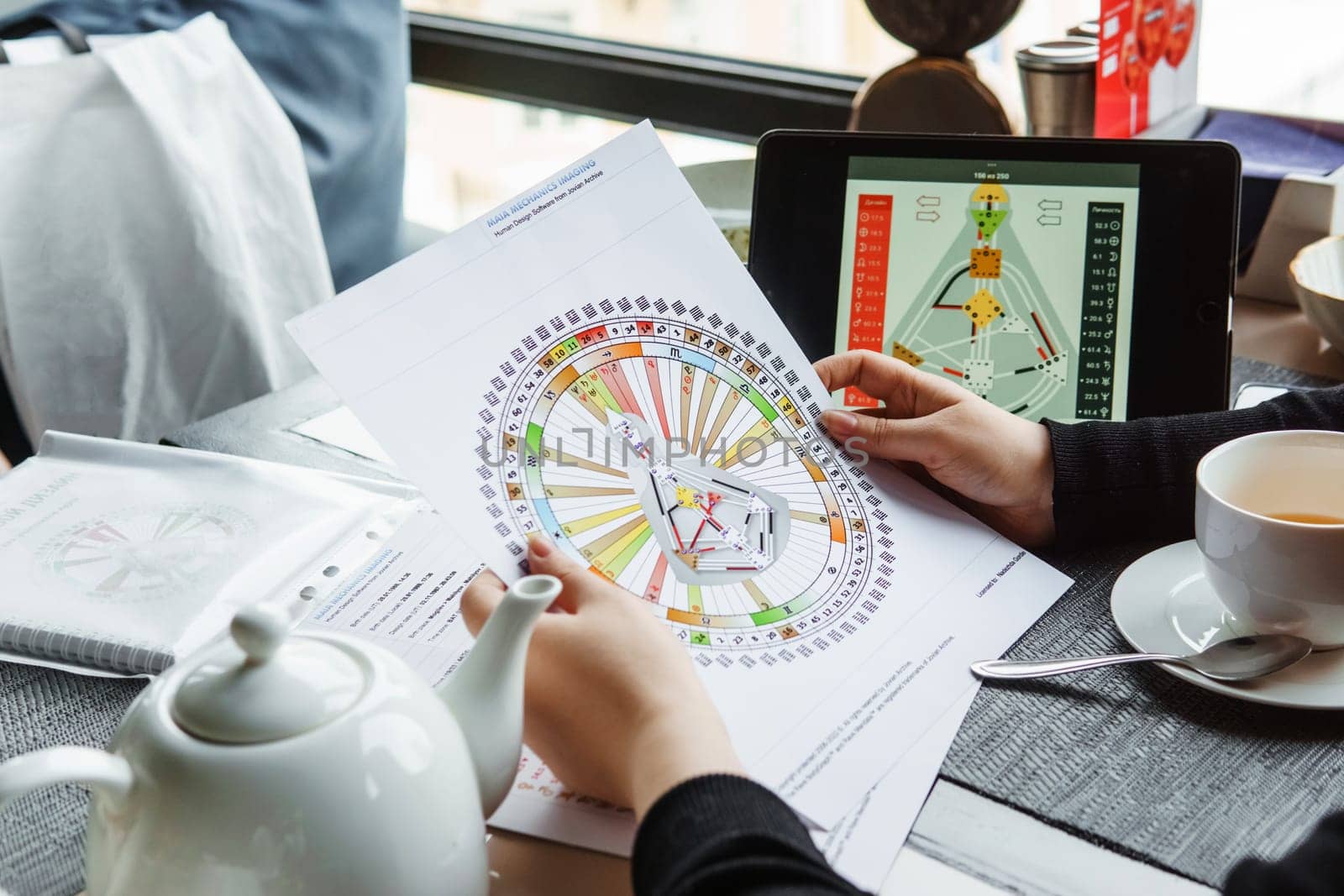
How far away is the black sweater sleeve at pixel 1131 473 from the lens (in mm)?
713

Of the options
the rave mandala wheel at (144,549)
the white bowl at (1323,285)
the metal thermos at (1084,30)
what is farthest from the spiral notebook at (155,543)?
the metal thermos at (1084,30)

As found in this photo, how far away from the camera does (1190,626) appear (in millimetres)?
633

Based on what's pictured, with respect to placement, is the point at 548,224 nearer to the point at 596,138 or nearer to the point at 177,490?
the point at 177,490

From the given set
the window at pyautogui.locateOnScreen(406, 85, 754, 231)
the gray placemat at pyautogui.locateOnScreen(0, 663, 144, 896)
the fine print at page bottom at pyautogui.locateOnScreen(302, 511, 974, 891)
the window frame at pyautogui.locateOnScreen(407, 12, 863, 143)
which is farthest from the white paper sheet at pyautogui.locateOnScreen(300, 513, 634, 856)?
the window at pyautogui.locateOnScreen(406, 85, 754, 231)

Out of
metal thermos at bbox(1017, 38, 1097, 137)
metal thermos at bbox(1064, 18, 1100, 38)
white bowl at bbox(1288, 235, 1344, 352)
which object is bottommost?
white bowl at bbox(1288, 235, 1344, 352)

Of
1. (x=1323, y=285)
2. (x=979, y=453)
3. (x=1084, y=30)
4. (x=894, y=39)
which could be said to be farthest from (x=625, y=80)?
(x=979, y=453)

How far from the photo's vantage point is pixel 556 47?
2172 mm

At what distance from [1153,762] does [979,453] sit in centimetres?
22

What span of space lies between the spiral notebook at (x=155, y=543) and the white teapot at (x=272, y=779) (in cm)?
22

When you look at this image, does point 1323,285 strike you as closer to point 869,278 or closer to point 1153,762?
point 869,278

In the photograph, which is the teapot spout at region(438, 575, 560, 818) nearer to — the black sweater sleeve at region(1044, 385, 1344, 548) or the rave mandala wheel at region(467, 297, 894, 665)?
the rave mandala wheel at region(467, 297, 894, 665)

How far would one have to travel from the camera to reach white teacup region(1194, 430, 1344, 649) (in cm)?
56

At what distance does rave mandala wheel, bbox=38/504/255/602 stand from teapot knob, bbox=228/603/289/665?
0.30m

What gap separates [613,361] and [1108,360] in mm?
356
